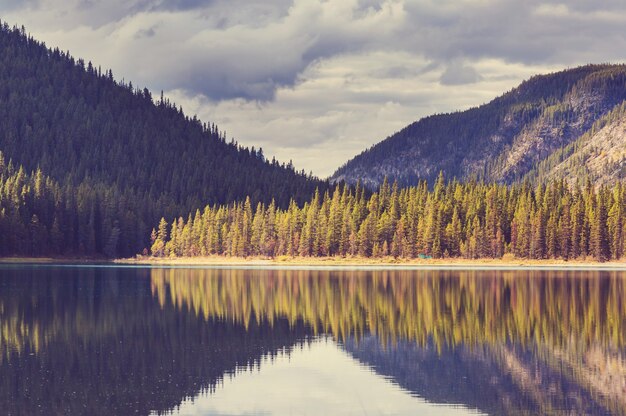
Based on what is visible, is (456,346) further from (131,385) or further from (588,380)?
(131,385)

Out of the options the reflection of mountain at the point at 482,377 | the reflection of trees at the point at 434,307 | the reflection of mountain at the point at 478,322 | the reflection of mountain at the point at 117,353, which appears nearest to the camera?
the reflection of mountain at the point at 482,377

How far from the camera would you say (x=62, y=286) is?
11350cm

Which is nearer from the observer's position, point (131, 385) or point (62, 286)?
point (131, 385)

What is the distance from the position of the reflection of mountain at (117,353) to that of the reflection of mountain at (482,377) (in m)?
8.03

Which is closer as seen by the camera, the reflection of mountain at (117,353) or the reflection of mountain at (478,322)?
the reflection of mountain at (117,353)

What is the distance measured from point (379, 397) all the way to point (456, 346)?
53.6 ft

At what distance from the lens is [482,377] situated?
4700 cm

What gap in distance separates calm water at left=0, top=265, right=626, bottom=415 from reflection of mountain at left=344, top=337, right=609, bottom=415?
10 cm

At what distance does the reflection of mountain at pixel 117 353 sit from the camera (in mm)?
40906

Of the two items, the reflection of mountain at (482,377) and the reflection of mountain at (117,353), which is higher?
the reflection of mountain at (117,353)

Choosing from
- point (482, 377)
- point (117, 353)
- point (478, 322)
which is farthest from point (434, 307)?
point (117, 353)

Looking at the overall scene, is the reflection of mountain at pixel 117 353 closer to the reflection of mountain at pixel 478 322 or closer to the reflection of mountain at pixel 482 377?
the reflection of mountain at pixel 478 322

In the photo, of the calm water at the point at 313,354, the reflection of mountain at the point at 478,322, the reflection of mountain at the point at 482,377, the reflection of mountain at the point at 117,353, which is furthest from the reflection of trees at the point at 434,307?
the reflection of mountain at the point at 117,353

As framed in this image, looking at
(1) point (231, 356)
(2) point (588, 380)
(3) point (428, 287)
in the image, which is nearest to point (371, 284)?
(3) point (428, 287)
